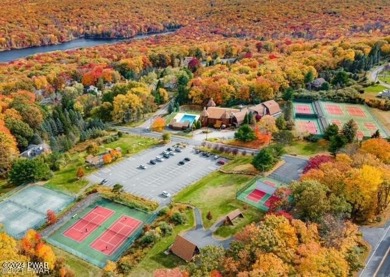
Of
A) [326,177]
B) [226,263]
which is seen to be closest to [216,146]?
[326,177]

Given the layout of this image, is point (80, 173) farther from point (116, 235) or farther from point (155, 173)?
point (116, 235)

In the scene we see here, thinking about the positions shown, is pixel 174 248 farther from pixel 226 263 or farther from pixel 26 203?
pixel 26 203

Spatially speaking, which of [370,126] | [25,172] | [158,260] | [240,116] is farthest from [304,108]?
[25,172]

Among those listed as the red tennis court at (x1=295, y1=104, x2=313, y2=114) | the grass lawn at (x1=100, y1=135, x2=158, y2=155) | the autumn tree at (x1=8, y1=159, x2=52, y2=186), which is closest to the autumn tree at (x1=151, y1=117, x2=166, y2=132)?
the grass lawn at (x1=100, y1=135, x2=158, y2=155)

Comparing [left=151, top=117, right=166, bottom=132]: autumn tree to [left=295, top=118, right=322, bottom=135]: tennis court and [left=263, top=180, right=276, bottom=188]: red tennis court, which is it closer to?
[left=295, top=118, right=322, bottom=135]: tennis court

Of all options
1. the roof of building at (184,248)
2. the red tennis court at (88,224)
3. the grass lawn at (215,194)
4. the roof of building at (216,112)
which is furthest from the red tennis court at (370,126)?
the red tennis court at (88,224)
